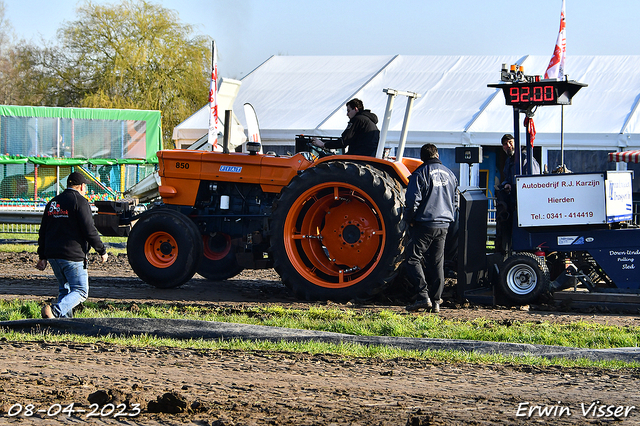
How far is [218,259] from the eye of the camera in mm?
9938

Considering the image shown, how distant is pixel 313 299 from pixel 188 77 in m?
27.6

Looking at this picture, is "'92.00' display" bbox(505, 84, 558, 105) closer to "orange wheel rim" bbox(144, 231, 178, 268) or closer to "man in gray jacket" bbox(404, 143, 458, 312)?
"man in gray jacket" bbox(404, 143, 458, 312)

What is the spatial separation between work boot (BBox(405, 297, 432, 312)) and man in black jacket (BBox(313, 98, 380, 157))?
6.22 ft

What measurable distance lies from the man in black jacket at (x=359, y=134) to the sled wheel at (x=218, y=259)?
6.67ft

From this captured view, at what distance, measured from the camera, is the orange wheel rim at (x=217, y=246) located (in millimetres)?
9805

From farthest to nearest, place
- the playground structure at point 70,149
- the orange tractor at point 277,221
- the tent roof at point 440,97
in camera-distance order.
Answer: the playground structure at point 70,149 → the tent roof at point 440,97 → the orange tractor at point 277,221

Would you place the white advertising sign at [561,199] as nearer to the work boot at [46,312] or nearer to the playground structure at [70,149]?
the work boot at [46,312]

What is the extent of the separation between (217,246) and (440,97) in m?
11.8

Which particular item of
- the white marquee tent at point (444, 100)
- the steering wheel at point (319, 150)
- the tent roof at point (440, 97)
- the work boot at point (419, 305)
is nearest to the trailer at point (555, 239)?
the work boot at point (419, 305)

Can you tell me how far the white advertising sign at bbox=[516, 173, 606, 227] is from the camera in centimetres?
795

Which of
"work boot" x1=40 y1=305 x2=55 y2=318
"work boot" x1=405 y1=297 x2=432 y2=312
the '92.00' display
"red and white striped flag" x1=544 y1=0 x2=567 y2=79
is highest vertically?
"red and white striped flag" x1=544 y1=0 x2=567 y2=79

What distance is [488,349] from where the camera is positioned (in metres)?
5.66

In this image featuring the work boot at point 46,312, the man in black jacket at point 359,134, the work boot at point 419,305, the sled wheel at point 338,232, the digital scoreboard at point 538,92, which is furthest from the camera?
the man in black jacket at point 359,134

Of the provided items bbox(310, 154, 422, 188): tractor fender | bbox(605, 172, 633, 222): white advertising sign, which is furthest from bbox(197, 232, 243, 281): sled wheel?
bbox(605, 172, 633, 222): white advertising sign
